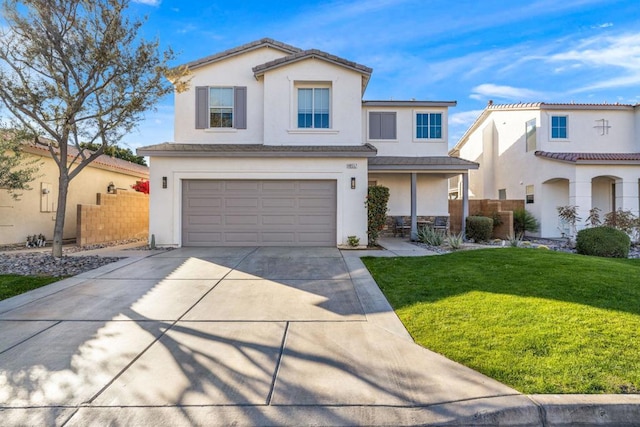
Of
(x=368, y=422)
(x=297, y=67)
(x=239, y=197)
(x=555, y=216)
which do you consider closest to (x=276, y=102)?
(x=297, y=67)

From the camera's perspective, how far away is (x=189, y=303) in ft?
18.6

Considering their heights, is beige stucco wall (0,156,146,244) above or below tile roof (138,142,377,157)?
below

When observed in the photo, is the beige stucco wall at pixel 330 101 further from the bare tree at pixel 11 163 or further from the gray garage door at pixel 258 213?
the bare tree at pixel 11 163

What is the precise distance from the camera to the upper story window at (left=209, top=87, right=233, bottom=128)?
1347cm

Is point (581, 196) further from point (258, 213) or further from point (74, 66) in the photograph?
point (74, 66)

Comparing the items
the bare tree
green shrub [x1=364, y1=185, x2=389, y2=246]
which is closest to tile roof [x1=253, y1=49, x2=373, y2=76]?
green shrub [x1=364, y1=185, x2=389, y2=246]

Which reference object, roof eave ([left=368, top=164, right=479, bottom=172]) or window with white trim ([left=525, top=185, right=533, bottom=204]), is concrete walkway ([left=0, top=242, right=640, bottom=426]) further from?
window with white trim ([left=525, top=185, right=533, bottom=204])

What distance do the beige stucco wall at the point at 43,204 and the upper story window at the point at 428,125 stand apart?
15.0 metres

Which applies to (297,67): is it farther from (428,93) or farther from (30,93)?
(30,93)

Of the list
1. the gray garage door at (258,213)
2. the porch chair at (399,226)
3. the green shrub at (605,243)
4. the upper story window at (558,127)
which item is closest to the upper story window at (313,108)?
the gray garage door at (258,213)

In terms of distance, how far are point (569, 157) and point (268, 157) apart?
525 inches

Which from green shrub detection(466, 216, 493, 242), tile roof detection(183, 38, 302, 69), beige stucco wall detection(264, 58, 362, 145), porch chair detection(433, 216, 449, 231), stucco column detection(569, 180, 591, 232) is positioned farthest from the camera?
porch chair detection(433, 216, 449, 231)

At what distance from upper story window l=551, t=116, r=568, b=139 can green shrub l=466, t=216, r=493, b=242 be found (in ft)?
23.6

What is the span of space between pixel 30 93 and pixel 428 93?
49.5 feet
